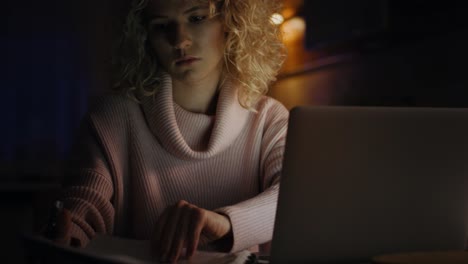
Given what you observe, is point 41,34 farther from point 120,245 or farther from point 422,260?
point 422,260

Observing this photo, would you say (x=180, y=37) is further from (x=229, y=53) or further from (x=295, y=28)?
(x=295, y=28)

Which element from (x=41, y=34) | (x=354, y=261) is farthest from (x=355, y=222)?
(x=41, y=34)

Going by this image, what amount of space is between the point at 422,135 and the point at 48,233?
23.3 inches

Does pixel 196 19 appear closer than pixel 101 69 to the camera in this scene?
Yes

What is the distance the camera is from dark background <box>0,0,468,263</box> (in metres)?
1.89

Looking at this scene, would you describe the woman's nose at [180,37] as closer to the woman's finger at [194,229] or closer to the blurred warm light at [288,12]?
the woman's finger at [194,229]

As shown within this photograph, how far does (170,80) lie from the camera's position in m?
1.32

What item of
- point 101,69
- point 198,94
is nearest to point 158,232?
point 198,94

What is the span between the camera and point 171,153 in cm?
129

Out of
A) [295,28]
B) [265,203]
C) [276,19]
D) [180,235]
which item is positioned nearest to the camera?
[180,235]

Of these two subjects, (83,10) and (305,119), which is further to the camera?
(83,10)

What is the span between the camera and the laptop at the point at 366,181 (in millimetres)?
726

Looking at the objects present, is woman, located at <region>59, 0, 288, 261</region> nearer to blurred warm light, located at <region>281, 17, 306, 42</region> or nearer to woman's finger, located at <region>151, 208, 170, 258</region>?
woman's finger, located at <region>151, 208, 170, 258</region>

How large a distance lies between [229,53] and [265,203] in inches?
15.9
